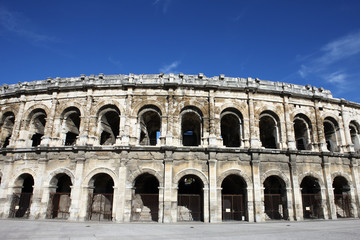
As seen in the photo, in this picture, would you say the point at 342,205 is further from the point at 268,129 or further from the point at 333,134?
the point at 268,129

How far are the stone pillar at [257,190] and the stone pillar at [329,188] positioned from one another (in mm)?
4429

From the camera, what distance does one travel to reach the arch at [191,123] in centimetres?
1500

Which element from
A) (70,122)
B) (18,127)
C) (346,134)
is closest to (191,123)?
(70,122)

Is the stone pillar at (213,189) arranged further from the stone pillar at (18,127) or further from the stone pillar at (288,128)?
the stone pillar at (18,127)

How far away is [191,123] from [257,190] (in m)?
6.04

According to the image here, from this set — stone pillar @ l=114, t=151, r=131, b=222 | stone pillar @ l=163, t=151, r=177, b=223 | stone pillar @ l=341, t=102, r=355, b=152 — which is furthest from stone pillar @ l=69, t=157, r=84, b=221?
stone pillar @ l=341, t=102, r=355, b=152

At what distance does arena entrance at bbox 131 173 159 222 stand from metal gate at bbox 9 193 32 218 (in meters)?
6.32

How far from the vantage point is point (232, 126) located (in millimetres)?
17172

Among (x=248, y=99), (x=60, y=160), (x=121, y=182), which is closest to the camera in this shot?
(x=121, y=182)

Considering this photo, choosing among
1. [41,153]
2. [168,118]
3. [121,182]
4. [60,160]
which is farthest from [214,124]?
[41,153]

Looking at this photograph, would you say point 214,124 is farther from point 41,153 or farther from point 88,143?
point 41,153

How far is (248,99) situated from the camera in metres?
15.3

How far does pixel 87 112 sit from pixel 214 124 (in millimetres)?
7800

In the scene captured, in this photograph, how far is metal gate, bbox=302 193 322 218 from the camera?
48.6 ft
